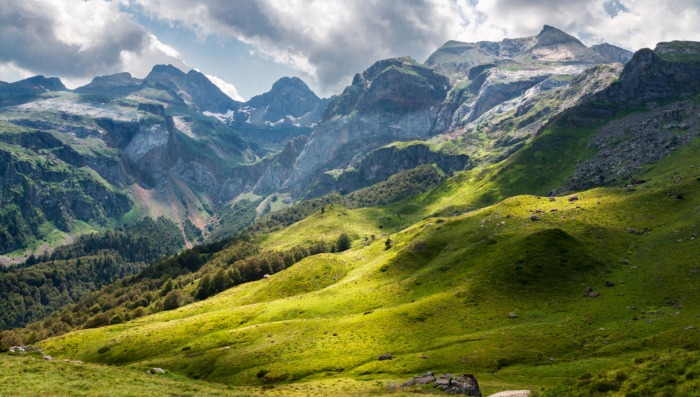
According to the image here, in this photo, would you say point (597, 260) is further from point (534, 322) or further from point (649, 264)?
point (534, 322)

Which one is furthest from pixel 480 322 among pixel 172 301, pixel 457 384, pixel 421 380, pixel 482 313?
Answer: pixel 172 301

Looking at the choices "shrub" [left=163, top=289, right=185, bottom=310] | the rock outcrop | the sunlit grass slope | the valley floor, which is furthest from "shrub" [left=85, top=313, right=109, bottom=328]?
A: the rock outcrop

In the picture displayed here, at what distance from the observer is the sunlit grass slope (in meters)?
50.8

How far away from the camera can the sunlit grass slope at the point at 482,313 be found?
50.8 meters

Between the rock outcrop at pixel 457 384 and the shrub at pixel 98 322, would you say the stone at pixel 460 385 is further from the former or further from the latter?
the shrub at pixel 98 322

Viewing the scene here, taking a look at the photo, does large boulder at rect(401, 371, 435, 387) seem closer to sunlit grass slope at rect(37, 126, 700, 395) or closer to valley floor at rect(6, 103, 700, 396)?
valley floor at rect(6, 103, 700, 396)

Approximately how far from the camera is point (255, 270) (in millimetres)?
166875

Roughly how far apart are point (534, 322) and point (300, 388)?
4411cm

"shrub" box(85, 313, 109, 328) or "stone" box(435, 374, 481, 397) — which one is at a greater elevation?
"stone" box(435, 374, 481, 397)

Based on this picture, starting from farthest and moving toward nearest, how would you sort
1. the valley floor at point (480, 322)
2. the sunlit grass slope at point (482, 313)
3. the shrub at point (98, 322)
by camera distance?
the shrub at point (98, 322), the sunlit grass slope at point (482, 313), the valley floor at point (480, 322)

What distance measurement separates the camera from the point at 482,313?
69375 millimetres

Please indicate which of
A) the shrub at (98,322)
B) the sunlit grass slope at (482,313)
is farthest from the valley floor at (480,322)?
the shrub at (98,322)

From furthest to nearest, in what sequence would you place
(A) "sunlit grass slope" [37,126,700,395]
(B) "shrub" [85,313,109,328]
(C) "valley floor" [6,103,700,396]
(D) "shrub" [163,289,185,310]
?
(D) "shrub" [163,289,185,310] → (B) "shrub" [85,313,109,328] → (A) "sunlit grass slope" [37,126,700,395] → (C) "valley floor" [6,103,700,396]

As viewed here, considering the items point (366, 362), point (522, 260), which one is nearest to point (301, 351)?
point (366, 362)
